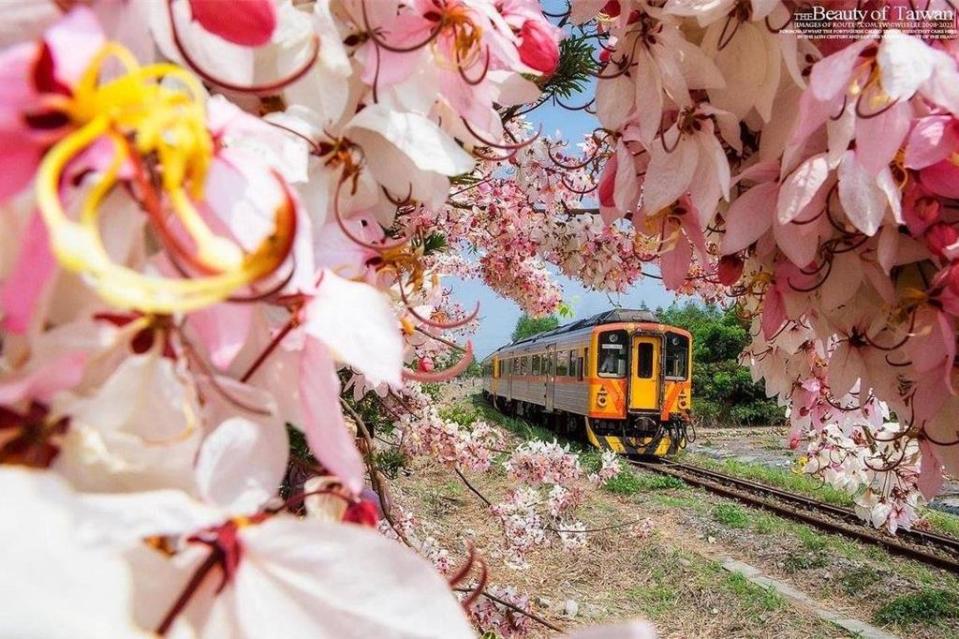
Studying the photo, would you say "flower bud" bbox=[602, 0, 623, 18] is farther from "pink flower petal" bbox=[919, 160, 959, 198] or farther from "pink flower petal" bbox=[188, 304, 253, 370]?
"pink flower petal" bbox=[188, 304, 253, 370]

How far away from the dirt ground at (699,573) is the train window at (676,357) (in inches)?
89.9

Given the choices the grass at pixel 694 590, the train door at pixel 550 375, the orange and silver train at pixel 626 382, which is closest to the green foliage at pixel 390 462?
the grass at pixel 694 590

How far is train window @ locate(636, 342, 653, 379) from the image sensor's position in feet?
28.0

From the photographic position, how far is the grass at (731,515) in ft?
19.1

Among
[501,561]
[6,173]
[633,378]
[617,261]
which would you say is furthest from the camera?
[633,378]

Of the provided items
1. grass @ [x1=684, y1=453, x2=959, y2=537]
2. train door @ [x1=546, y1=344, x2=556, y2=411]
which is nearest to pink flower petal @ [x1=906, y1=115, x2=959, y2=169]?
grass @ [x1=684, y1=453, x2=959, y2=537]

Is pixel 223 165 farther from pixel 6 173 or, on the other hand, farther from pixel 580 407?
pixel 580 407

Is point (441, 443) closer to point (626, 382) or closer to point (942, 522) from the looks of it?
point (942, 522)

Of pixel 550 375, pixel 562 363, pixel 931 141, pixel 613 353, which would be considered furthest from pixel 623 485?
pixel 931 141

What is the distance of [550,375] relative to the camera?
10.2m

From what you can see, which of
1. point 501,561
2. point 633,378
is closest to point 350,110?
point 501,561

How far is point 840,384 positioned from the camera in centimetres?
72

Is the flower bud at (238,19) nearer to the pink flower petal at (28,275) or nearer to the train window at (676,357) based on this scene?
the pink flower petal at (28,275)

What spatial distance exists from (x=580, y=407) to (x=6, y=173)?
Result: 8.65 meters
